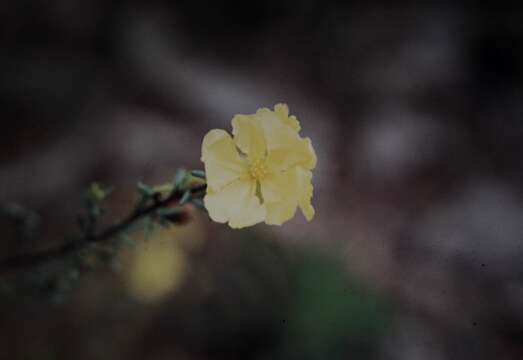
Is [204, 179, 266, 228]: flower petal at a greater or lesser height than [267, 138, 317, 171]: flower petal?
lesser

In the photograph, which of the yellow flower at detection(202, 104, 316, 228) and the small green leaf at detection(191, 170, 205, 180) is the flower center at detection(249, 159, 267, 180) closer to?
the yellow flower at detection(202, 104, 316, 228)

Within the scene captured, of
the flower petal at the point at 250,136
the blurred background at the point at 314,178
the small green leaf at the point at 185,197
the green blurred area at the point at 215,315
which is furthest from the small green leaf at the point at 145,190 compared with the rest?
the green blurred area at the point at 215,315

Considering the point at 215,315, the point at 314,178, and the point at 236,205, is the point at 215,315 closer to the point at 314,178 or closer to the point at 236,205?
the point at 314,178

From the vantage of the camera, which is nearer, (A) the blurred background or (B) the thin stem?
(B) the thin stem

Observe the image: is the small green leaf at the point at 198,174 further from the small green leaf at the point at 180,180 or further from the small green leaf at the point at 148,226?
the small green leaf at the point at 148,226

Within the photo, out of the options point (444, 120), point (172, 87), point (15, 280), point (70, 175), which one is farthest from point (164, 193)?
point (444, 120)

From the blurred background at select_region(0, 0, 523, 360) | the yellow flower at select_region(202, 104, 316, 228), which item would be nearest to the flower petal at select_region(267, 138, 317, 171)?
the yellow flower at select_region(202, 104, 316, 228)

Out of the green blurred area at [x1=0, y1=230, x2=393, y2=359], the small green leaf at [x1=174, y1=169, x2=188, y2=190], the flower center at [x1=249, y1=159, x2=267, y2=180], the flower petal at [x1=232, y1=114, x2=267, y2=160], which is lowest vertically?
the small green leaf at [x1=174, y1=169, x2=188, y2=190]
